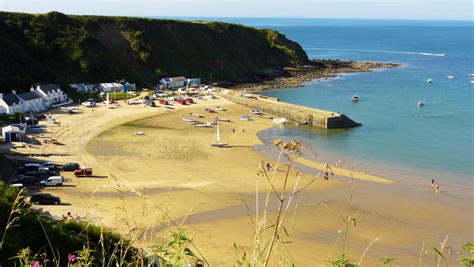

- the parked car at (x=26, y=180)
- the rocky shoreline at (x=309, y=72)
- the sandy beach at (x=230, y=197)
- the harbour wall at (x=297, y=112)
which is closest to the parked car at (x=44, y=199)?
the sandy beach at (x=230, y=197)

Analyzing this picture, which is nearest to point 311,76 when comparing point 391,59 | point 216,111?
point 216,111

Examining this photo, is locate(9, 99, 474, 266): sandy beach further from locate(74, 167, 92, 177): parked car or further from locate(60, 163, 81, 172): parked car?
locate(60, 163, 81, 172): parked car

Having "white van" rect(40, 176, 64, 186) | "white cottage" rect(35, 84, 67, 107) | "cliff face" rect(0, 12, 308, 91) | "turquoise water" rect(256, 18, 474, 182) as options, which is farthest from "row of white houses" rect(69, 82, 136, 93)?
"white van" rect(40, 176, 64, 186)

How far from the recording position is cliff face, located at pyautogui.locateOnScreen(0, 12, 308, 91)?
5472cm

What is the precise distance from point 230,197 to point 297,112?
22.4 metres

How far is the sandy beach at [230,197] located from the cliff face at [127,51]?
17.7 meters

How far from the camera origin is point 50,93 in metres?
46.2

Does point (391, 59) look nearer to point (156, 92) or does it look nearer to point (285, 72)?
point (285, 72)

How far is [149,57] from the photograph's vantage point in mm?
66625

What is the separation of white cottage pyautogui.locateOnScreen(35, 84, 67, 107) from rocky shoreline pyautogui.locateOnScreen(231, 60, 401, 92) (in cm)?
2336

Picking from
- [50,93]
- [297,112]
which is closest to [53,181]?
[50,93]

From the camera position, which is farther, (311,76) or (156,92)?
(311,76)

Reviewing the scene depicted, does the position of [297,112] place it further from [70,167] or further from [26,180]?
[26,180]

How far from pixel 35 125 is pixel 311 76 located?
46.9 metres
